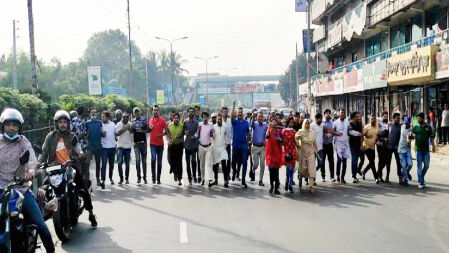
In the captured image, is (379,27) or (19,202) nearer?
(19,202)

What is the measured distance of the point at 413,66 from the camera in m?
23.2

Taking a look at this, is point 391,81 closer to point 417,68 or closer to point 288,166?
point 417,68

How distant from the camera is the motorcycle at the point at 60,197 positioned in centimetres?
707

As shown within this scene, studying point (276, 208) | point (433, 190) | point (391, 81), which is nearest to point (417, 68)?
point (391, 81)

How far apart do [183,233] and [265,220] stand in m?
1.48

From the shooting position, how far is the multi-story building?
22714mm

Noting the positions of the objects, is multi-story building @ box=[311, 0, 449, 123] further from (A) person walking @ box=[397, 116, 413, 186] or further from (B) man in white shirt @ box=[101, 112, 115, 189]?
(B) man in white shirt @ box=[101, 112, 115, 189]

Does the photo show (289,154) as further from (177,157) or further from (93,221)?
(93,221)

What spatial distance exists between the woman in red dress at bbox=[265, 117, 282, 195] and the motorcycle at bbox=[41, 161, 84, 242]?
4.87 metres

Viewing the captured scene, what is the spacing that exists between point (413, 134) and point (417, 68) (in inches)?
438

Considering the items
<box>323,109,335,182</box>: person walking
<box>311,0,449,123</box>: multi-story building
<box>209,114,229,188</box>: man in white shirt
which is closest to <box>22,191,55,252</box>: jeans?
<box>209,114,229,188</box>: man in white shirt

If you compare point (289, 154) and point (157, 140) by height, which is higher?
point (157, 140)

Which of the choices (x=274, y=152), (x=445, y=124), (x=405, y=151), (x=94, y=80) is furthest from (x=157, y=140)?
(x=94, y=80)

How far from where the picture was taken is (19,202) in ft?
18.6
